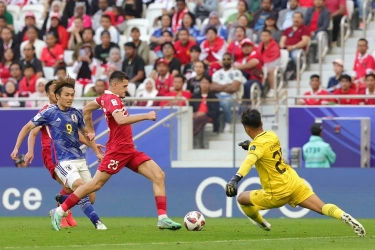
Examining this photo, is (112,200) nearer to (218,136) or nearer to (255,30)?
(218,136)

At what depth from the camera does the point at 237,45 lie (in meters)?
23.5

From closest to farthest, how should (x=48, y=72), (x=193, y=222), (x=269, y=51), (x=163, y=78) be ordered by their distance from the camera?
(x=193, y=222) < (x=269, y=51) < (x=163, y=78) < (x=48, y=72)

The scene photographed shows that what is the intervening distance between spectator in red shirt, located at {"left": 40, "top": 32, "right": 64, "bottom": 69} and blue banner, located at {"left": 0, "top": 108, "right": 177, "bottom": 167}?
5.05 m

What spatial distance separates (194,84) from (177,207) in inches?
144

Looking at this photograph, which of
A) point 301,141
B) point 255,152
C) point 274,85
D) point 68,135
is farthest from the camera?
point 274,85

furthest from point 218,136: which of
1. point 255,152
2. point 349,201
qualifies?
point 255,152

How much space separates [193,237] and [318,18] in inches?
469

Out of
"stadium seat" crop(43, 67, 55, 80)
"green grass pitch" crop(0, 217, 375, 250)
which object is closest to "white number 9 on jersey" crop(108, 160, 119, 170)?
"green grass pitch" crop(0, 217, 375, 250)

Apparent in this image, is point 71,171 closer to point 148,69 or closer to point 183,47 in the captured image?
point 148,69

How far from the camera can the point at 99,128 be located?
67.9 ft

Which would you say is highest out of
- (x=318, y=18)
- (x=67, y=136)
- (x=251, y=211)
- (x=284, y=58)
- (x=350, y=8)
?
(x=350, y=8)

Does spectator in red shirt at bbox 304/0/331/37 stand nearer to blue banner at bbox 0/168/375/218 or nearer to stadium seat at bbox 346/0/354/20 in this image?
stadium seat at bbox 346/0/354/20

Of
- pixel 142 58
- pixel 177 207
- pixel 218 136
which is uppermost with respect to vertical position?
pixel 142 58

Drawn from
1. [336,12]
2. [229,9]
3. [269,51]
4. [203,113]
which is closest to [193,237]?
[203,113]
